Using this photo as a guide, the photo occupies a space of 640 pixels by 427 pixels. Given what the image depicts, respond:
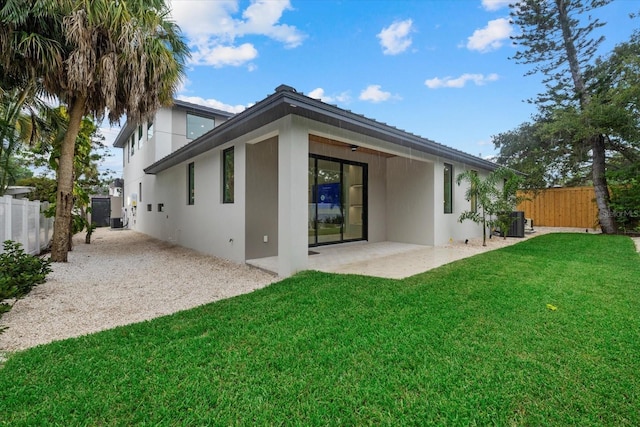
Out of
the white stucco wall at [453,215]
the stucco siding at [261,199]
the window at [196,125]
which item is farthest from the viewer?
the window at [196,125]

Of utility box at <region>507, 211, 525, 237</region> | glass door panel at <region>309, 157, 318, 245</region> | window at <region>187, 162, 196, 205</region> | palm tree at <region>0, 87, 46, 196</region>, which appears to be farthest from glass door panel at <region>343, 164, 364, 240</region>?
palm tree at <region>0, 87, 46, 196</region>

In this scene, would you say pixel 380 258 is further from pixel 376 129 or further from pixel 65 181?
pixel 65 181

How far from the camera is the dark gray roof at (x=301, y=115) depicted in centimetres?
469

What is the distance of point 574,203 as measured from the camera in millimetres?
14734

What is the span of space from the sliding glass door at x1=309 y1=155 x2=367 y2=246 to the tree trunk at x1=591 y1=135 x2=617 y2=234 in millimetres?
10708

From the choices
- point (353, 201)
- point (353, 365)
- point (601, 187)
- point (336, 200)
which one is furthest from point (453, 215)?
point (353, 365)

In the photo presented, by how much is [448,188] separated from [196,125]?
421 inches

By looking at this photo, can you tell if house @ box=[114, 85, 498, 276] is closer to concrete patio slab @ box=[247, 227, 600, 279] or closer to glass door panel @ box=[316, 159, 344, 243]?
glass door panel @ box=[316, 159, 344, 243]

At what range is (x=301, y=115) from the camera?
523 cm

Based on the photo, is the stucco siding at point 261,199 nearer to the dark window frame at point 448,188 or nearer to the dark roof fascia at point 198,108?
the dark window frame at point 448,188

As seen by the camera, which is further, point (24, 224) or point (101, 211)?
point (101, 211)

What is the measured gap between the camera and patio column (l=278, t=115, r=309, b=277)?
17.2 feet

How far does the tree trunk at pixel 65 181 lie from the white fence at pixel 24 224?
1.91 feet

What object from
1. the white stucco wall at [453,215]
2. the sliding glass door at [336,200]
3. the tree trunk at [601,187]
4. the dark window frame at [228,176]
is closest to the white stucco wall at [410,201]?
the white stucco wall at [453,215]
